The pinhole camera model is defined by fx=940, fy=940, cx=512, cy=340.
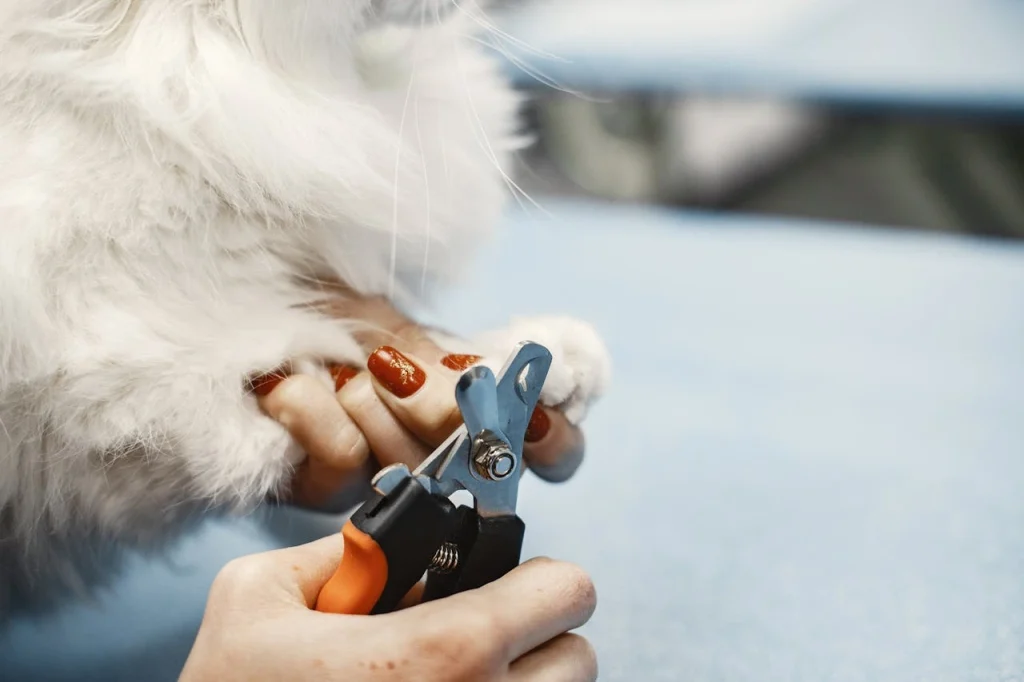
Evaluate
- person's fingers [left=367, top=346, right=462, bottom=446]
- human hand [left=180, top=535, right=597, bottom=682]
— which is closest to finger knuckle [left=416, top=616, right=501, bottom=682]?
human hand [left=180, top=535, right=597, bottom=682]

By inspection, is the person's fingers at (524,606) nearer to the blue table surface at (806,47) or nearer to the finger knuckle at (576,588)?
the finger knuckle at (576,588)

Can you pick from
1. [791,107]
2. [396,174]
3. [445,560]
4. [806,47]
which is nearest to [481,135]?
[396,174]

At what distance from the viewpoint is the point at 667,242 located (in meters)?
1.18

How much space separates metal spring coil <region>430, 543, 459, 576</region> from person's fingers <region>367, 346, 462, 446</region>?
0.08 meters

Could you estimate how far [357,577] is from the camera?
315 mm

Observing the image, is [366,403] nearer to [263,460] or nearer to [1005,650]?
[263,460]

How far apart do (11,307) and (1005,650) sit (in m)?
0.46

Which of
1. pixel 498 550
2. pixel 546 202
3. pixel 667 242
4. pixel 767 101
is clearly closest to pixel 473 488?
pixel 498 550

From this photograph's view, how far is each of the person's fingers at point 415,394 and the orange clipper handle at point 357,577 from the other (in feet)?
0.33

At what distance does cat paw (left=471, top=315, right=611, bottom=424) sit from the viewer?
0.43 m

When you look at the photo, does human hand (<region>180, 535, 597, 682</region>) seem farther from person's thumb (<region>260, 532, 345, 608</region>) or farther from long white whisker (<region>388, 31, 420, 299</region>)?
long white whisker (<region>388, 31, 420, 299</region>)

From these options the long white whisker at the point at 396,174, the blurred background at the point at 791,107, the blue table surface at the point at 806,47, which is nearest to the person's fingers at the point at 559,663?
the long white whisker at the point at 396,174

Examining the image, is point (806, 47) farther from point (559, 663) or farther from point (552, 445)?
point (559, 663)

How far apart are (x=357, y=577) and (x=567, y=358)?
0.17 meters
